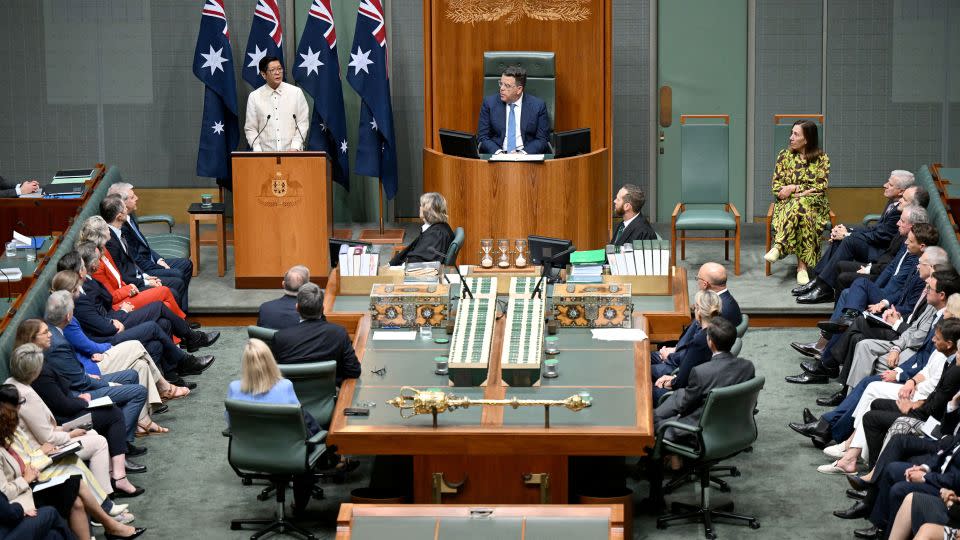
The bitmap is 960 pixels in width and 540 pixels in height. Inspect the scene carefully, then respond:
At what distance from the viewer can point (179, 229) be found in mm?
13508

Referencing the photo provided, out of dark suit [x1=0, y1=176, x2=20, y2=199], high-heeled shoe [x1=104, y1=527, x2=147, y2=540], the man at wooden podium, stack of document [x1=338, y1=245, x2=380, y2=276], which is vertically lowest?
high-heeled shoe [x1=104, y1=527, x2=147, y2=540]

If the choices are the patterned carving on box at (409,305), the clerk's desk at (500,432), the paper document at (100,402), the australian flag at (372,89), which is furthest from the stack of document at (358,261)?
the australian flag at (372,89)

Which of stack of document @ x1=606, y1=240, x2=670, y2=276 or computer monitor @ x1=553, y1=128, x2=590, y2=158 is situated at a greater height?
computer monitor @ x1=553, y1=128, x2=590, y2=158

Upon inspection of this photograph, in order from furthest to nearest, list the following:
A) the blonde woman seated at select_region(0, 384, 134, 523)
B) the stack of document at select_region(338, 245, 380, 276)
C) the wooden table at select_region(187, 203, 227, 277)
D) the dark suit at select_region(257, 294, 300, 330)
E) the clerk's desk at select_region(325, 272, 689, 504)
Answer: the wooden table at select_region(187, 203, 227, 277) < the stack of document at select_region(338, 245, 380, 276) < the dark suit at select_region(257, 294, 300, 330) < the clerk's desk at select_region(325, 272, 689, 504) < the blonde woman seated at select_region(0, 384, 134, 523)

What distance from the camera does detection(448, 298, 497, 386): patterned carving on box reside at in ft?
26.1

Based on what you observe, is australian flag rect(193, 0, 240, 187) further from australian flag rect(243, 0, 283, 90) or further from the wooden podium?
the wooden podium

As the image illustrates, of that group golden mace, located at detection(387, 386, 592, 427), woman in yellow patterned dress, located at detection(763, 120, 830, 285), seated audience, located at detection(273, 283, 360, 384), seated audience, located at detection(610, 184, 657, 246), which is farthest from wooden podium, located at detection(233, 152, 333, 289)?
golden mace, located at detection(387, 386, 592, 427)

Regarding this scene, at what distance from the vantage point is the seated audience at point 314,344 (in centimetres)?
821

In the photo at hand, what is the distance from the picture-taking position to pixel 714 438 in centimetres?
779

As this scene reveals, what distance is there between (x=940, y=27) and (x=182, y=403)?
7145mm

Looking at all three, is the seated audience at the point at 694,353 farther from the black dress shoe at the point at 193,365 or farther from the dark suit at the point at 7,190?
the dark suit at the point at 7,190

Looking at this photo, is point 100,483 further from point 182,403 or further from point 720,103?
Answer: point 720,103

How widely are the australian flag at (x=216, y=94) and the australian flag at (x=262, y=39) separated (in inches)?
6.2

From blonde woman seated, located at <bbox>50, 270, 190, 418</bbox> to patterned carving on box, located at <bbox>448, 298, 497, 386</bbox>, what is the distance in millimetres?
1974
